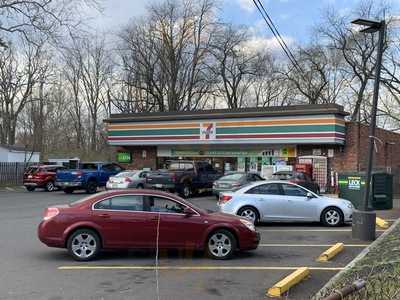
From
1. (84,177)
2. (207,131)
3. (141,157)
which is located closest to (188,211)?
(84,177)

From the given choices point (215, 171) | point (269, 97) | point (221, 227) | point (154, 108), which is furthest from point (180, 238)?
point (269, 97)

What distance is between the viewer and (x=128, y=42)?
193 ft

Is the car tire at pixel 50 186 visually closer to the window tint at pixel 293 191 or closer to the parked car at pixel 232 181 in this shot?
the parked car at pixel 232 181

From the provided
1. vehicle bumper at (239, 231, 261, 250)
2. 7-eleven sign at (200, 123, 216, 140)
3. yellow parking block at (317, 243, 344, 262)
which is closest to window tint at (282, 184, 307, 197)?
yellow parking block at (317, 243, 344, 262)

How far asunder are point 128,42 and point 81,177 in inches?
1192

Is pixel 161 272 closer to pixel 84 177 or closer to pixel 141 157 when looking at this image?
pixel 84 177

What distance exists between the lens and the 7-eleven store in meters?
31.9

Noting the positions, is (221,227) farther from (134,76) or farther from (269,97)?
(269,97)

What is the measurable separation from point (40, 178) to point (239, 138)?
12138 millimetres

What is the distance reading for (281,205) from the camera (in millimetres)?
16969

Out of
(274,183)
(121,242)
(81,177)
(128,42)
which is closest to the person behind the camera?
(121,242)

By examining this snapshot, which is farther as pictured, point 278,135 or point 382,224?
point 278,135

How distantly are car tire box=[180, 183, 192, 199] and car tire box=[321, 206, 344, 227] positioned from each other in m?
12.5

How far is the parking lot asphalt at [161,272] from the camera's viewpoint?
26.9 ft
